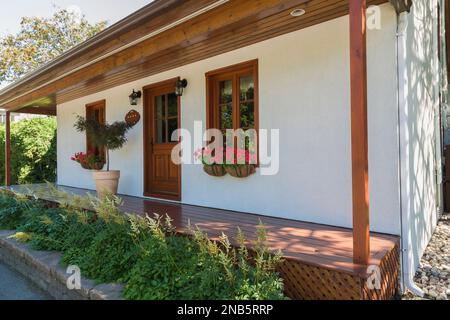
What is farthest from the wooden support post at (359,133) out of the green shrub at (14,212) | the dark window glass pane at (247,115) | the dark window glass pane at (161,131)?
the green shrub at (14,212)

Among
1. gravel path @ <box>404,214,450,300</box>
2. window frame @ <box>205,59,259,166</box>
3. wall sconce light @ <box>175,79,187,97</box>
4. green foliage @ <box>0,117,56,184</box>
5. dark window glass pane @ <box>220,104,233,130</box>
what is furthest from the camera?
green foliage @ <box>0,117,56,184</box>

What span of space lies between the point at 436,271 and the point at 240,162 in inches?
91.7

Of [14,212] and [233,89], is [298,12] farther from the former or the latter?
[14,212]

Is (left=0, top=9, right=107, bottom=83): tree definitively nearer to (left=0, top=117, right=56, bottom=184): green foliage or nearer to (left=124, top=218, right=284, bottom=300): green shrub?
(left=0, top=117, right=56, bottom=184): green foliage

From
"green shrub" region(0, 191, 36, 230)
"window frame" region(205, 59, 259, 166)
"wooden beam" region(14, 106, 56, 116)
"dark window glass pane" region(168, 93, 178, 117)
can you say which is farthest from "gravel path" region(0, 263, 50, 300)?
"wooden beam" region(14, 106, 56, 116)

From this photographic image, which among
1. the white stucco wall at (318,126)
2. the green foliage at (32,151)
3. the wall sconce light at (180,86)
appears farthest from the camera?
the green foliage at (32,151)

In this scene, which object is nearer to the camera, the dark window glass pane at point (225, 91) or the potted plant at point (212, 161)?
the potted plant at point (212, 161)

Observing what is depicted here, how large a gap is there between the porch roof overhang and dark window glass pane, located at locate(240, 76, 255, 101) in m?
0.43

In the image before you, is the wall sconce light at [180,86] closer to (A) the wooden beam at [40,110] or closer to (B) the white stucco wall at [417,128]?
(B) the white stucco wall at [417,128]

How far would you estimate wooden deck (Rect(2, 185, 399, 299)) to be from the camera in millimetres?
2154

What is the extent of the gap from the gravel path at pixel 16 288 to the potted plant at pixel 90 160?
3.31m

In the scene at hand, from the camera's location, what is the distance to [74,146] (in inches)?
310

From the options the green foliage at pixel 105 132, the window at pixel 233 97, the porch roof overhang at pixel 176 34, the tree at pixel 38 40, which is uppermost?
the tree at pixel 38 40

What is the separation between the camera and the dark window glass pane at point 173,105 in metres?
5.38
